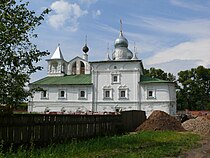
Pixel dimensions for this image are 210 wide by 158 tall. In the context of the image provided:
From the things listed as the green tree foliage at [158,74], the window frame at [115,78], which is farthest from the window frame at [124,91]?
the green tree foliage at [158,74]

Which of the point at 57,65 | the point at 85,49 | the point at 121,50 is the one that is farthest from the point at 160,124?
the point at 85,49

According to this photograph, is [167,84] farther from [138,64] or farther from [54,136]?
[54,136]

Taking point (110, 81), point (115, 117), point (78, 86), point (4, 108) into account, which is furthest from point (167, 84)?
point (4, 108)

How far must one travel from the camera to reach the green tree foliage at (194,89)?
71250mm

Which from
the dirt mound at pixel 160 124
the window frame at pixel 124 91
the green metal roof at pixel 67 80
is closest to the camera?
the dirt mound at pixel 160 124

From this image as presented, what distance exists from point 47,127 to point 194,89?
63555 millimetres

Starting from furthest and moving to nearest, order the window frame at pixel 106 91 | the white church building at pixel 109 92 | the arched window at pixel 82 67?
the arched window at pixel 82 67 → the window frame at pixel 106 91 → the white church building at pixel 109 92

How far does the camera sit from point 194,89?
233 feet

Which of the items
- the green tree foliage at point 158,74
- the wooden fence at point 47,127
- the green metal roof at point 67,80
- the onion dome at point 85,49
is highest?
the onion dome at point 85,49

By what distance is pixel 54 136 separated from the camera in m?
12.1

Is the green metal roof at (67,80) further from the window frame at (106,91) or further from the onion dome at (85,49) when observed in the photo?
the onion dome at (85,49)

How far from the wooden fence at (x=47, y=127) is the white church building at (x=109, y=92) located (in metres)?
32.0

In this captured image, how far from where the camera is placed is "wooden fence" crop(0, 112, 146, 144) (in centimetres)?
977

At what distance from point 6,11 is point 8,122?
3.42 m
